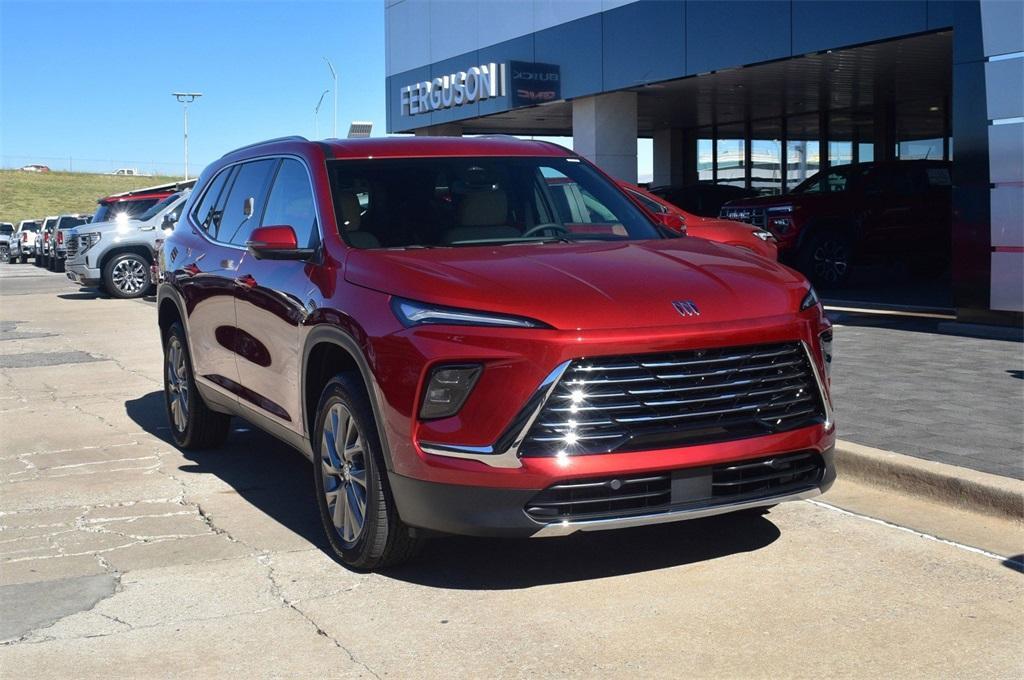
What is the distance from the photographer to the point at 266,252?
17.9ft

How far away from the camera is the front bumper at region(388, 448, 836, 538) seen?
4.37 metres

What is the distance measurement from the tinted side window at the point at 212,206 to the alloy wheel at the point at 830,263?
11.8 meters

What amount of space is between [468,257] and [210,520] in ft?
6.82

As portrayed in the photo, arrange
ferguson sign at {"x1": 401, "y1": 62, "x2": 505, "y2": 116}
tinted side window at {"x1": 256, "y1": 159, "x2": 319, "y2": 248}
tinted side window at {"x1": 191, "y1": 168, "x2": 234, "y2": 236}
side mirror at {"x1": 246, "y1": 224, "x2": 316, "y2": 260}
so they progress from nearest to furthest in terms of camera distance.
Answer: side mirror at {"x1": 246, "y1": 224, "x2": 316, "y2": 260}
tinted side window at {"x1": 256, "y1": 159, "x2": 319, "y2": 248}
tinted side window at {"x1": 191, "y1": 168, "x2": 234, "y2": 236}
ferguson sign at {"x1": 401, "y1": 62, "x2": 505, "y2": 116}

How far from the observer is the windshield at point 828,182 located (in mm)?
17969

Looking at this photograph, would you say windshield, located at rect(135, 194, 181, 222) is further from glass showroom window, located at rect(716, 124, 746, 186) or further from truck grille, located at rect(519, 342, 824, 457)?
truck grille, located at rect(519, 342, 824, 457)

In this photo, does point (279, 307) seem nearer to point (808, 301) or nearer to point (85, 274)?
point (808, 301)

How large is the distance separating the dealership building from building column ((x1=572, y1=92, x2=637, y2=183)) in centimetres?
4

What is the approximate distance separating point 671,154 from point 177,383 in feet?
85.6

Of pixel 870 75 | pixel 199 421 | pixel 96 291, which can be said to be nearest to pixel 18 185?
pixel 96 291

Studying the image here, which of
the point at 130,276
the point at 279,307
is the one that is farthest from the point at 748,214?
the point at 279,307

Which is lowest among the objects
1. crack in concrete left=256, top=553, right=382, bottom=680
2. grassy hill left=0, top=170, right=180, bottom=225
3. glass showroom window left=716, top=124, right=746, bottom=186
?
crack in concrete left=256, top=553, right=382, bottom=680

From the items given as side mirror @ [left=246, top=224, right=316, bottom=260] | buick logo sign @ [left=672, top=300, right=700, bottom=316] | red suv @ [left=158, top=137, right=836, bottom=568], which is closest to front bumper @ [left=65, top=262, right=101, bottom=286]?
red suv @ [left=158, top=137, right=836, bottom=568]

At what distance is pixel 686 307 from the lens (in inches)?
178
